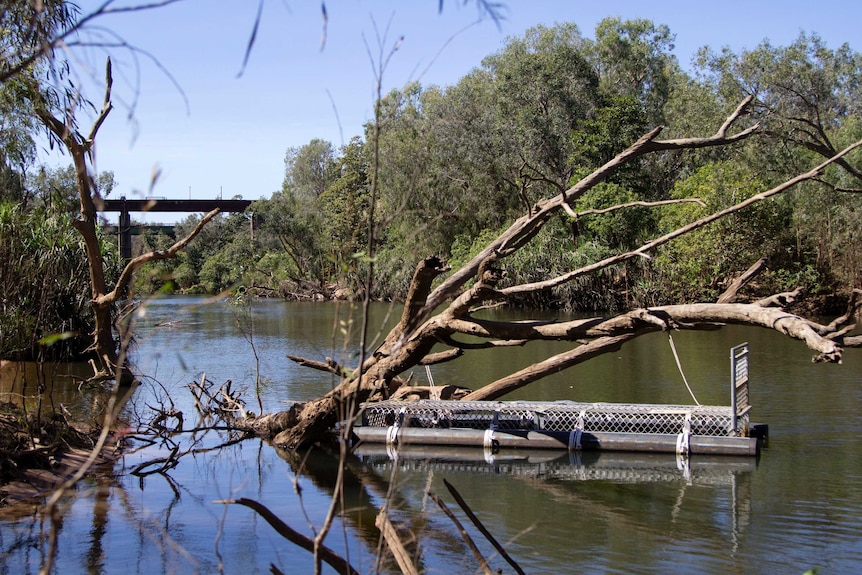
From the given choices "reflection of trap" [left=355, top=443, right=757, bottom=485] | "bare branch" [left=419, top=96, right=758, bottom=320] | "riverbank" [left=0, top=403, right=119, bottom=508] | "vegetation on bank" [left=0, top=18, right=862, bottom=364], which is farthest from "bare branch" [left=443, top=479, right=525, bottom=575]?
"vegetation on bank" [left=0, top=18, right=862, bottom=364]

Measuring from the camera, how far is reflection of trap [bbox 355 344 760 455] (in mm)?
10164

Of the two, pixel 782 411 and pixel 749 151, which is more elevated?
pixel 749 151

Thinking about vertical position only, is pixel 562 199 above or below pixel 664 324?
above

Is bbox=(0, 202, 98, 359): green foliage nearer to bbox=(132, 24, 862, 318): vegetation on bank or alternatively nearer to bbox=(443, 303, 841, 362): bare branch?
bbox=(132, 24, 862, 318): vegetation on bank

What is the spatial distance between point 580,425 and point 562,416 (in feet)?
1.05

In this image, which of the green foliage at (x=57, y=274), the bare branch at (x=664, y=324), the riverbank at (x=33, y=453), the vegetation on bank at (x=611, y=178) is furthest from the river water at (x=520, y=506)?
the vegetation on bank at (x=611, y=178)

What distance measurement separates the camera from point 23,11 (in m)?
6.27

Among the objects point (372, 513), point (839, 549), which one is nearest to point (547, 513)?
point (372, 513)

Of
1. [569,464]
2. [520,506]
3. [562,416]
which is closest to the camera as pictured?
[520,506]

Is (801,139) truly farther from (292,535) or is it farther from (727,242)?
(292,535)

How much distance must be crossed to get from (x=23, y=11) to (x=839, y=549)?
7.55 meters

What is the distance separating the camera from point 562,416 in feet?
36.1

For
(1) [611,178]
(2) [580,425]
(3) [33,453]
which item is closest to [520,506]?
(2) [580,425]

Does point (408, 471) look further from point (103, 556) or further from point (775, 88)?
point (775, 88)
